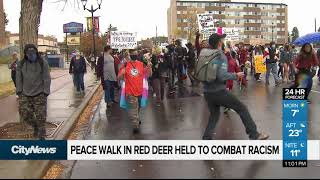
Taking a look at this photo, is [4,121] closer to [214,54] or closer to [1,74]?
[214,54]

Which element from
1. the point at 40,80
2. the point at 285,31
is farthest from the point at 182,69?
the point at 285,31

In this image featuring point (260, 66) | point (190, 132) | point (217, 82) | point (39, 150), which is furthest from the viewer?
point (260, 66)

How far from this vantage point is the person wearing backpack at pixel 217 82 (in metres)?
8.22

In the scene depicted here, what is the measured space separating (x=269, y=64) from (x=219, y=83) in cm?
1302

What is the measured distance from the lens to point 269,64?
824 inches

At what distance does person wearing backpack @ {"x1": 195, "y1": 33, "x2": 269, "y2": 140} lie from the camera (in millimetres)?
8219

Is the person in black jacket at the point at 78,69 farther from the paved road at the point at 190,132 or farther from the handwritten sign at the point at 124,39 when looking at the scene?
the paved road at the point at 190,132

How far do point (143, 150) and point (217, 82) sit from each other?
1.87 meters

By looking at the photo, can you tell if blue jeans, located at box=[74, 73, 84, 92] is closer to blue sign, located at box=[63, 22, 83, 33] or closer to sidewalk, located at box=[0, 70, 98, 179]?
sidewalk, located at box=[0, 70, 98, 179]

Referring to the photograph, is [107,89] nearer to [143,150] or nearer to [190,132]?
[190,132]

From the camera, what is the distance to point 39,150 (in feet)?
23.0

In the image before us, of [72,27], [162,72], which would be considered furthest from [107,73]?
[72,27]

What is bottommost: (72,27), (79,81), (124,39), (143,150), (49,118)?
(49,118)

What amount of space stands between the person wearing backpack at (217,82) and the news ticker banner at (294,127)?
1322 mm
